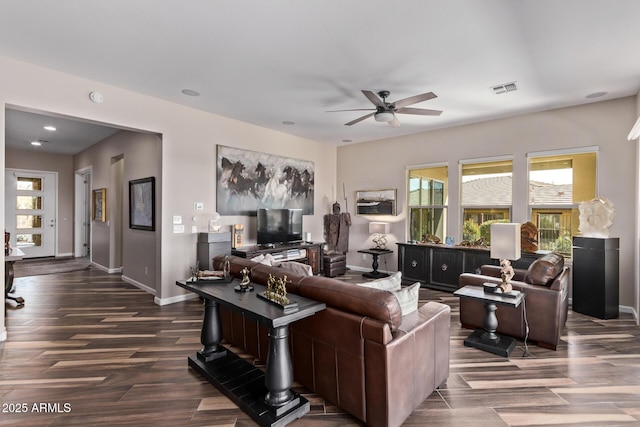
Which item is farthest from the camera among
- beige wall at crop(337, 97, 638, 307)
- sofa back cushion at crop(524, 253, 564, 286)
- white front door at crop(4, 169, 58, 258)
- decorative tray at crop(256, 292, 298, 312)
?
white front door at crop(4, 169, 58, 258)

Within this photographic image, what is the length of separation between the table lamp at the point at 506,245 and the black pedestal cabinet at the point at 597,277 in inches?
72.5

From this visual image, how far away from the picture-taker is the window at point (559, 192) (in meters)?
4.55

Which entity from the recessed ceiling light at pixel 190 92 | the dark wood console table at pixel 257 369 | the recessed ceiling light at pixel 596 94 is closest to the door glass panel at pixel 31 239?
the recessed ceiling light at pixel 190 92

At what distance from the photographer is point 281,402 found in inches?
80.2

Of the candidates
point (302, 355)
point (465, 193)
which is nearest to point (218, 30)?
point (302, 355)

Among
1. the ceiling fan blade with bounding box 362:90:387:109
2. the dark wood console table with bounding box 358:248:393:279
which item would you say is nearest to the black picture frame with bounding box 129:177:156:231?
the ceiling fan blade with bounding box 362:90:387:109

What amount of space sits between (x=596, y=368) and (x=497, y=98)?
3309mm

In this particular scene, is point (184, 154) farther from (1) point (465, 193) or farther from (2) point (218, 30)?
(1) point (465, 193)

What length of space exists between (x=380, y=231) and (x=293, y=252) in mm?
1905

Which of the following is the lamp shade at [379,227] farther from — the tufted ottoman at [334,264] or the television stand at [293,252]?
the television stand at [293,252]

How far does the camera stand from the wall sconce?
6.39 m

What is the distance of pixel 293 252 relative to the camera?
5.67 meters

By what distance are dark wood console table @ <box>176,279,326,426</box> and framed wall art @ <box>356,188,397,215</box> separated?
4.46m

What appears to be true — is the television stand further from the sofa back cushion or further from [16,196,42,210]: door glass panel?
[16,196,42,210]: door glass panel
